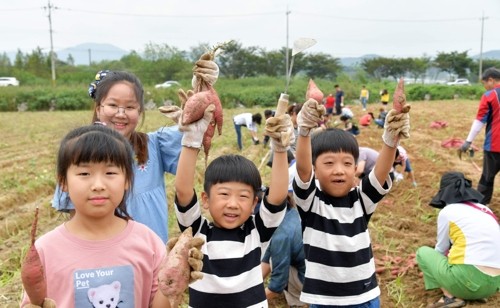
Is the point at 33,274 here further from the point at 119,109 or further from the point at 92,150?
the point at 119,109

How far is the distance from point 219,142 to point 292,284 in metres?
9.55

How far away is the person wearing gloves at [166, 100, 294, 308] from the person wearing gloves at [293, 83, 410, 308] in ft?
1.15

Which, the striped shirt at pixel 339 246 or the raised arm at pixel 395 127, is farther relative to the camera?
the striped shirt at pixel 339 246

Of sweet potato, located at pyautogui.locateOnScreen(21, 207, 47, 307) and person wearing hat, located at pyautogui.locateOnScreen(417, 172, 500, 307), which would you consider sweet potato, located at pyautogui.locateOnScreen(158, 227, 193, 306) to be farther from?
person wearing hat, located at pyautogui.locateOnScreen(417, 172, 500, 307)

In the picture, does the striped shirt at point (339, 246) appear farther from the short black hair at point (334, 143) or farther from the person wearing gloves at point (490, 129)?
the person wearing gloves at point (490, 129)

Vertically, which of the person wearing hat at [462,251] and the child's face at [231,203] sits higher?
the child's face at [231,203]

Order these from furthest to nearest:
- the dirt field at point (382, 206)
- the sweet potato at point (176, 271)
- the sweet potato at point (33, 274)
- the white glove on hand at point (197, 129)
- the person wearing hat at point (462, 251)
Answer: the dirt field at point (382, 206) < the person wearing hat at point (462, 251) < the white glove on hand at point (197, 129) < the sweet potato at point (176, 271) < the sweet potato at point (33, 274)

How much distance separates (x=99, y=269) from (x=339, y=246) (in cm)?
125

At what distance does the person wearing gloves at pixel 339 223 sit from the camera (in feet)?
7.84

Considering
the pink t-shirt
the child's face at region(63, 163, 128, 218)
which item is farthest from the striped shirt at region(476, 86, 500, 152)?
the child's face at region(63, 163, 128, 218)

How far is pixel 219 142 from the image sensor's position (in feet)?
43.3

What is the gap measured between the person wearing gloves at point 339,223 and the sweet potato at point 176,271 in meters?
0.95

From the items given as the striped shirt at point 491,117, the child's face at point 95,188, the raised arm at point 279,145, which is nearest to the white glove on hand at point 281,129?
the raised arm at point 279,145

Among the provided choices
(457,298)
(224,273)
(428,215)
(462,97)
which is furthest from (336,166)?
(462,97)
